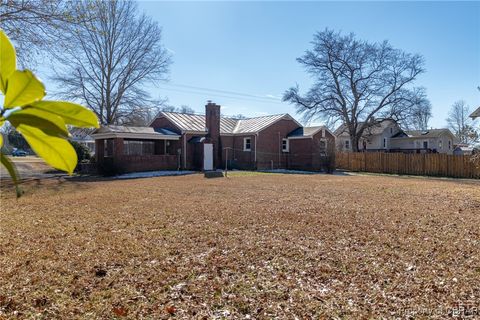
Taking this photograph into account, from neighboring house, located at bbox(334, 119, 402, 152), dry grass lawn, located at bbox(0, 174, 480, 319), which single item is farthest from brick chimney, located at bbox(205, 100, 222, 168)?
neighboring house, located at bbox(334, 119, 402, 152)

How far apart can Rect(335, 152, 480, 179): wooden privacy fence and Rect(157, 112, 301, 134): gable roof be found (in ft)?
21.0

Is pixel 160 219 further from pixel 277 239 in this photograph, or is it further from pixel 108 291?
pixel 108 291

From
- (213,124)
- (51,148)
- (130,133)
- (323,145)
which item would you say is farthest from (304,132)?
(51,148)

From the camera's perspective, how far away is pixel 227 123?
30344 mm

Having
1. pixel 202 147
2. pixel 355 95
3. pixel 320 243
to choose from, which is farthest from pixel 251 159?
pixel 320 243

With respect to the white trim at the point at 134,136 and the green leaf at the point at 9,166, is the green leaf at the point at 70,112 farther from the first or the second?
the white trim at the point at 134,136

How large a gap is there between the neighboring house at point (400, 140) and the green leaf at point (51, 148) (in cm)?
4612

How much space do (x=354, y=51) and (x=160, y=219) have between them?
35598mm

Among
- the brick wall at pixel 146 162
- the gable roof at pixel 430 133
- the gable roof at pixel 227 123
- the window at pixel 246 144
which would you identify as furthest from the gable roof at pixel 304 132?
the gable roof at pixel 430 133

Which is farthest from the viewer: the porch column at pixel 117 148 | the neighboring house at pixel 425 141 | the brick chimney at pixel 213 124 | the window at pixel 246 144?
the neighboring house at pixel 425 141

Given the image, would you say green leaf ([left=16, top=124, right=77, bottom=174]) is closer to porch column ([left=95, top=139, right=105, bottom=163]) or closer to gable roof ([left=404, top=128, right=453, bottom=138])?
porch column ([left=95, top=139, right=105, bottom=163])

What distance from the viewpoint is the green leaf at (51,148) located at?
62cm

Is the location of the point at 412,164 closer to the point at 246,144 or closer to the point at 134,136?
the point at 246,144

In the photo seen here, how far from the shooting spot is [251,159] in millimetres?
27656
